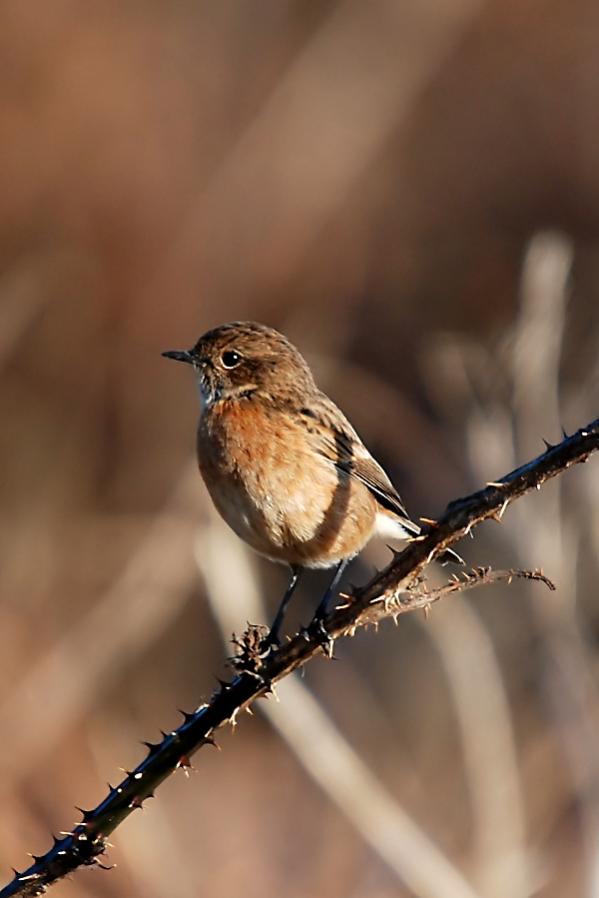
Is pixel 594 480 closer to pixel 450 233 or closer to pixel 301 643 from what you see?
pixel 301 643

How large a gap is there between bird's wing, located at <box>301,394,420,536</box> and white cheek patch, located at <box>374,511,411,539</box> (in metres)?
0.02

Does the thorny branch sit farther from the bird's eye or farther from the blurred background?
the bird's eye

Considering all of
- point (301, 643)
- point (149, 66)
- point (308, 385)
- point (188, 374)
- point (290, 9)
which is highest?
point (290, 9)

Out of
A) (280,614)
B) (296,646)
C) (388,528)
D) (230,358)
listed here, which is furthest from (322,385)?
(296,646)

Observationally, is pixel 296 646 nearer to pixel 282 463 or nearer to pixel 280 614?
pixel 282 463

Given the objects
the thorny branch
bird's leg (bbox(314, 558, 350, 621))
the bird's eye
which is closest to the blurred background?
bird's leg (bbox(314, 558, 350, 621))

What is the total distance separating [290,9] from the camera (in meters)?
13.1

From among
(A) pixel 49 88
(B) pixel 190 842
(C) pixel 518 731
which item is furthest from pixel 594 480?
(A) pixel 49 88

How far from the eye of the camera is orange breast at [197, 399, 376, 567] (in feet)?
16.3

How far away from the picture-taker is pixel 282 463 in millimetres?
5098

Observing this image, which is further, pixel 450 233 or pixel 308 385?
pixel 450 233

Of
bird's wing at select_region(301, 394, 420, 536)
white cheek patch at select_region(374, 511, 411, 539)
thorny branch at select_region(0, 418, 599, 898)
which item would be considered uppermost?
bird's wing at select_region(301, 394, 420, 536)

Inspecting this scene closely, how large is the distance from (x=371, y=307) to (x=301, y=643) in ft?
29.8

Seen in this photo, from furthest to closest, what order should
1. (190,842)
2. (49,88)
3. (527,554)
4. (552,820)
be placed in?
(49,88) < (190,842) < (552,820) < (527,554)
